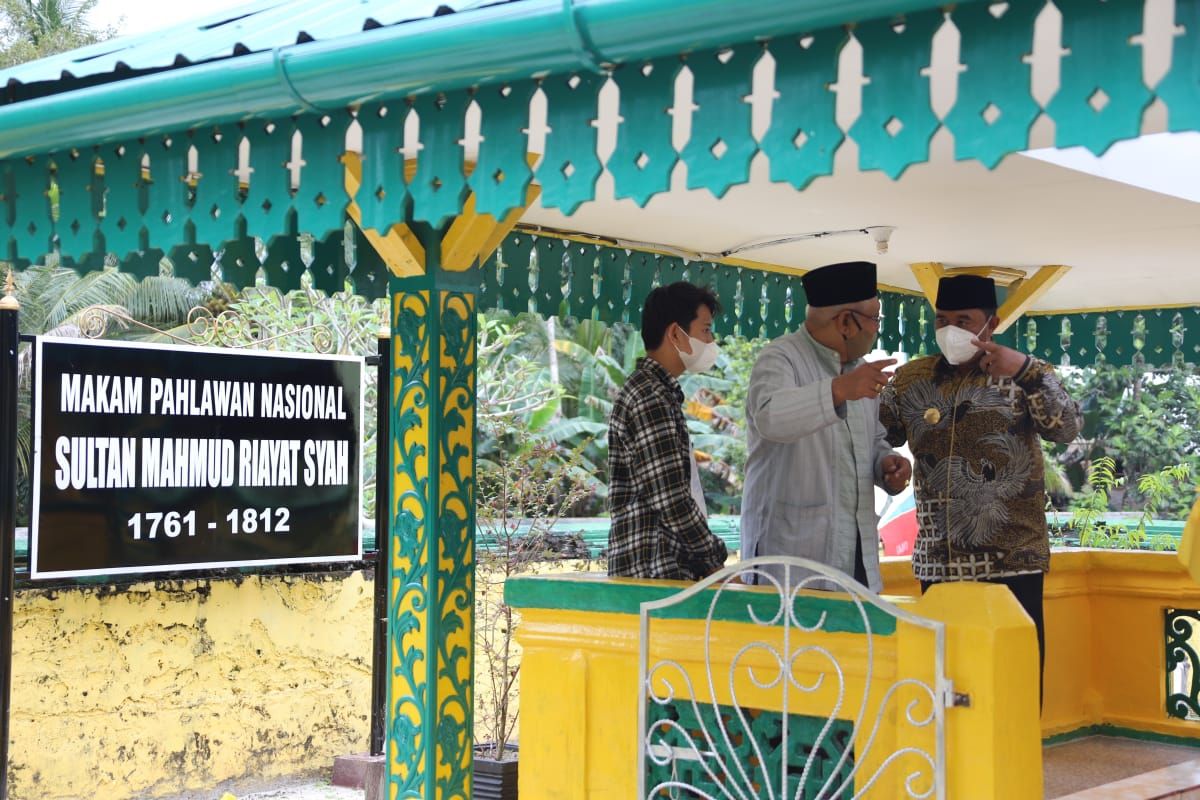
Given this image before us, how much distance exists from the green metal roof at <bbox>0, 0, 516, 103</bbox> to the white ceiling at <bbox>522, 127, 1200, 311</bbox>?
40.0 inches

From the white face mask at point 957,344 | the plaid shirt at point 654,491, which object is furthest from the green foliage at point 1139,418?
the plaid shirt at point 654,491

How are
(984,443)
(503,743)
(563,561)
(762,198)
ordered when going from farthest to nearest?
(563,561) → (503,743) → (762,198) → (984,443)

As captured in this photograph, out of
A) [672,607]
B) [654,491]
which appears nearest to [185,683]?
[654,491]

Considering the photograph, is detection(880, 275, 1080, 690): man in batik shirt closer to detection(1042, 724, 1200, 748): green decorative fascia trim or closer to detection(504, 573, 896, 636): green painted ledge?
detection(504, 573, 896, 636): green painted ledge

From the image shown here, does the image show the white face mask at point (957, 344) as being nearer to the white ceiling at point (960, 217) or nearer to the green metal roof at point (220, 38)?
the white ceiling at point (960, 217)

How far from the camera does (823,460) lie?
4383 mm

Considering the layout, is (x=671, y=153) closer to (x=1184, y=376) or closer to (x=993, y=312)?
(x=993, y=312)

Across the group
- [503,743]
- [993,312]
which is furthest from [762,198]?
[503,743]

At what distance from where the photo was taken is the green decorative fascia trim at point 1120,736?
6.29 metres

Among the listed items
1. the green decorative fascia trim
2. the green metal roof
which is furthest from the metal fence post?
the green decorative fascia trim

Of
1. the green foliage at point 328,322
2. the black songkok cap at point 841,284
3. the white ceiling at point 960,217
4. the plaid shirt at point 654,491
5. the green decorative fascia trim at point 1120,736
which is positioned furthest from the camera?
the green foliage at point 328,322

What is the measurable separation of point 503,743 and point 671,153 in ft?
17.0

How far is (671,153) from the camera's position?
3.20m

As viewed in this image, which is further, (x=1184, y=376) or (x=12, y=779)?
(x=1184, y=376)
